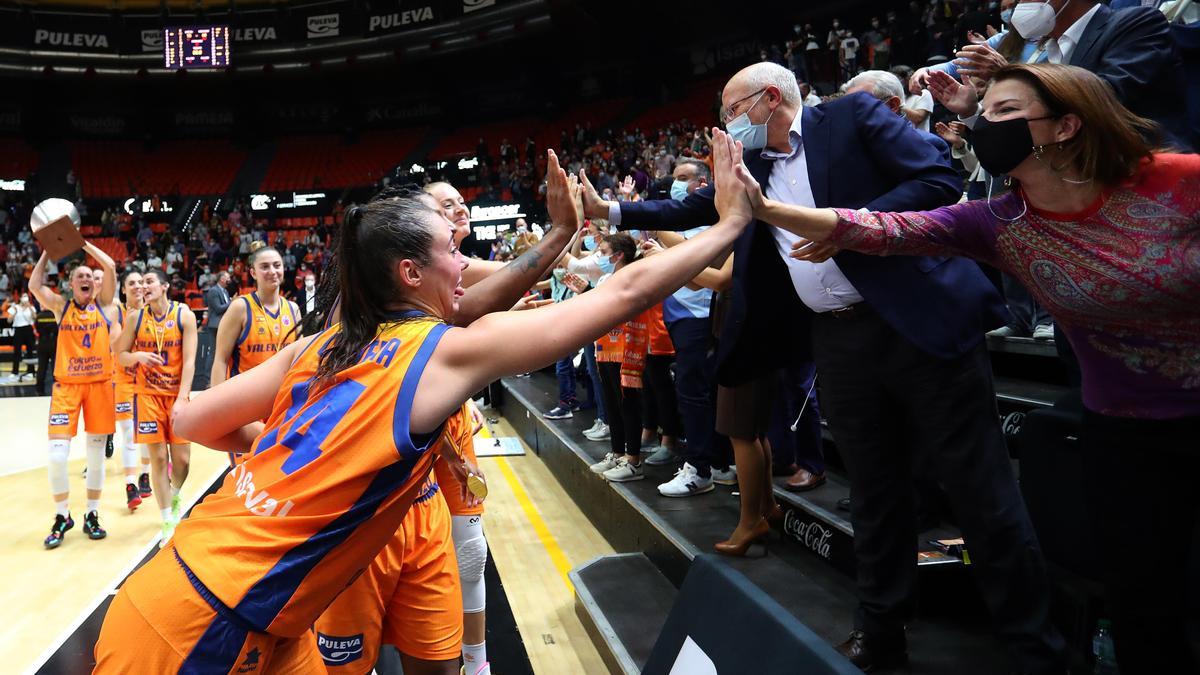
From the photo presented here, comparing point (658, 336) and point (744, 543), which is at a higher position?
point (658, 336)

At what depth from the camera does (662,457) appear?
214 inches

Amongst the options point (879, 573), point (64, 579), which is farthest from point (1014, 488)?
point (64, 579)

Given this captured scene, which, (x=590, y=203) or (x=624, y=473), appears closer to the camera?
(x=590, y=203)

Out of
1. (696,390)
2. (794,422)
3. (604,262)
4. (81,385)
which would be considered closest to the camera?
(794,422)

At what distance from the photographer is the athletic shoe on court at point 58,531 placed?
215 inches

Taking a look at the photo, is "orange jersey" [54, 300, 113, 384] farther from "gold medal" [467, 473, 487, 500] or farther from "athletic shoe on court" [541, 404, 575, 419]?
"gold medal" [467, 473, 487, 500]

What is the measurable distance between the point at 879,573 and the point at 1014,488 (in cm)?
47

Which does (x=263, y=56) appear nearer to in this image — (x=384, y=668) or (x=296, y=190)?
(x=296, y=190)

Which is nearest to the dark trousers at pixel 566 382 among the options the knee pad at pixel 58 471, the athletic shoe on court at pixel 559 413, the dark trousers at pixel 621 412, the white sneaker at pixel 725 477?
the athletic shoe on court at pixel 559 413

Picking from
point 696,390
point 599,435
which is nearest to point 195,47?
point 599,435

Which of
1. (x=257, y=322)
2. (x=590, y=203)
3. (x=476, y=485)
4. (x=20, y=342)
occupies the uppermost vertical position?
(x=590, y=203)

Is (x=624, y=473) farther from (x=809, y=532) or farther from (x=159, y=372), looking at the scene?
(x=159, y=372)

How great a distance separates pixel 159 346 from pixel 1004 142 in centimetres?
583

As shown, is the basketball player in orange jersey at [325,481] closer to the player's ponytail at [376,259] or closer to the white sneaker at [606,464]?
the player's ponytail at [376,259]
